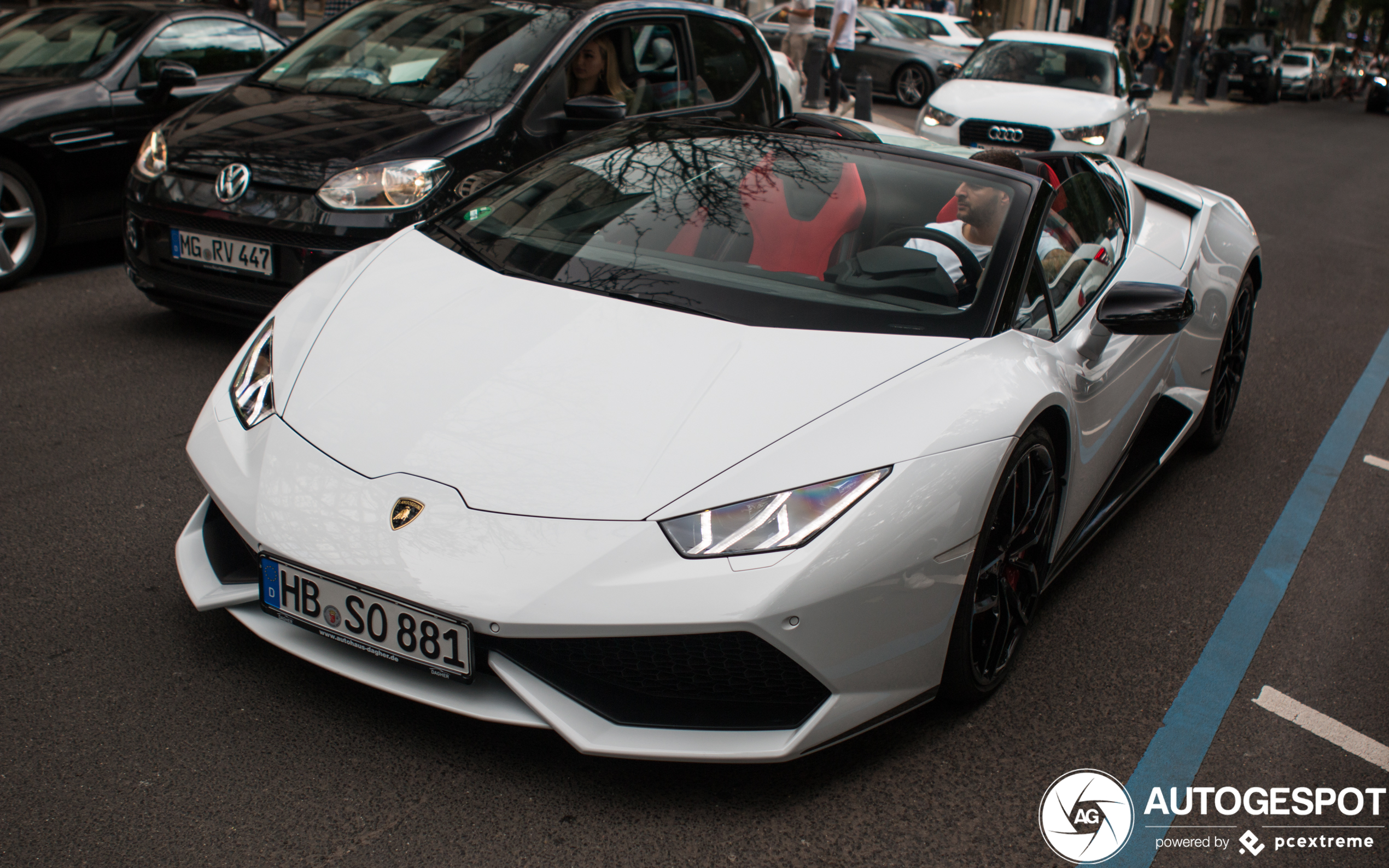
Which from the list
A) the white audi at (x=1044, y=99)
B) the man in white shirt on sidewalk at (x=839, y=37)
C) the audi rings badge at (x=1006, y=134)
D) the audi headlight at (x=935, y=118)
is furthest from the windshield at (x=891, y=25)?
the audi rings badge at (x=1006, y=134)

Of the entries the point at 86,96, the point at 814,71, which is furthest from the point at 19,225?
the point at 814,71

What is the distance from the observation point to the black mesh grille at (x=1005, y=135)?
396 inches

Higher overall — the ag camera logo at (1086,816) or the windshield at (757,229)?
the windshield at (757,229)

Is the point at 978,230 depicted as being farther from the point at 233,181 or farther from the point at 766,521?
the point at 233,181

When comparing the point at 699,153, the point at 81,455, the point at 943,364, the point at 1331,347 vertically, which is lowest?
the point at 1331,347

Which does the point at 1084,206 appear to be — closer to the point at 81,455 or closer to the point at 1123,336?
the point at 1123,336

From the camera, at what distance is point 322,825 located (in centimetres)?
213

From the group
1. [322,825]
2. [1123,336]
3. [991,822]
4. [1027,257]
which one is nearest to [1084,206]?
[1123,336]

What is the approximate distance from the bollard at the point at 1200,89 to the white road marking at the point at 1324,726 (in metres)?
28.9

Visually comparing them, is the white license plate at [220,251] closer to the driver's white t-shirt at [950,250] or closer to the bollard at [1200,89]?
the driver's white t-shirt at [950,250]

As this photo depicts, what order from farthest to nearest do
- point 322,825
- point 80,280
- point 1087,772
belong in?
point 80,280 < point 1087,772 < point 322,825

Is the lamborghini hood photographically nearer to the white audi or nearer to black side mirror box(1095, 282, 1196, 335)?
black side mirror box(1095, 282, 1196, 335)

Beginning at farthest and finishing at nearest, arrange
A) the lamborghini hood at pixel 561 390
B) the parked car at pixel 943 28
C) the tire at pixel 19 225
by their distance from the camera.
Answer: the parked car at pixel 943 28
the tire at pixel 19 225
the lamborghini hood at pixel 561 390

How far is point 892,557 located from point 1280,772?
114 cm
